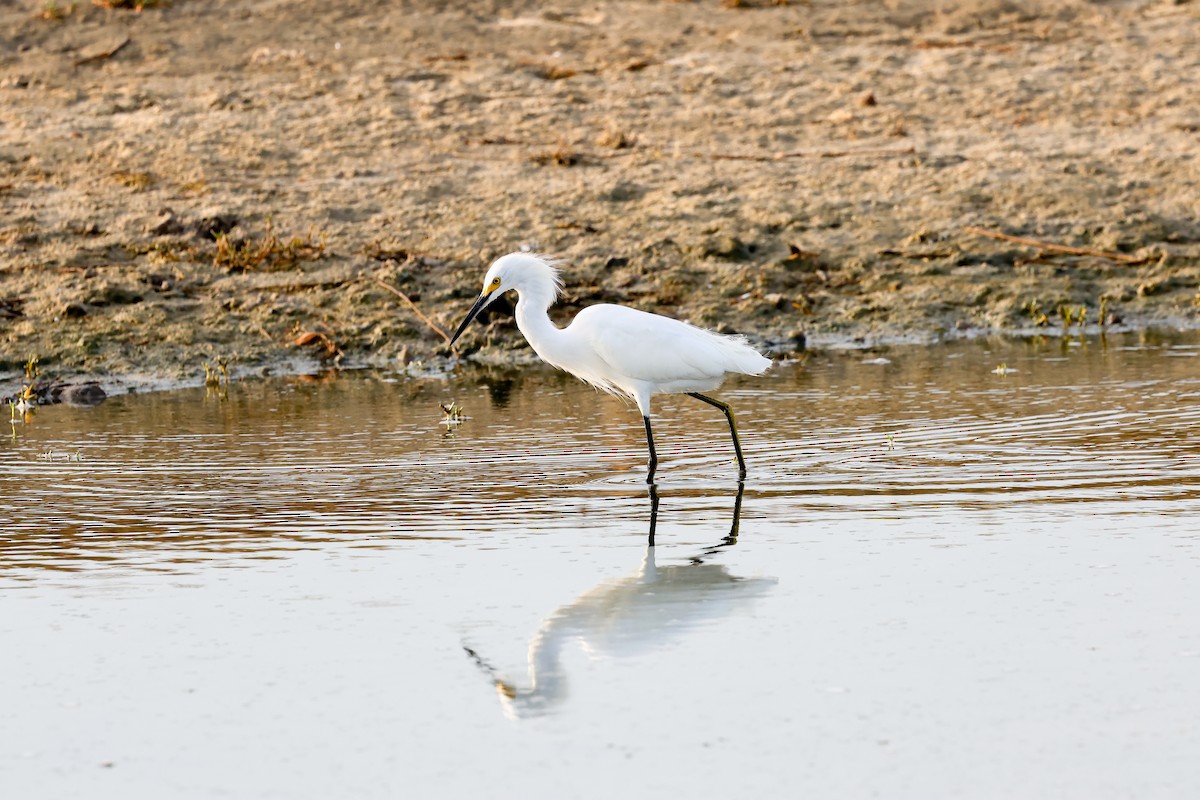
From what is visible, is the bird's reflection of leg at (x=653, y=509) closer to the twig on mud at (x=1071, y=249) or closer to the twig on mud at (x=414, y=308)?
the twig on mud at (x=414, y=308)

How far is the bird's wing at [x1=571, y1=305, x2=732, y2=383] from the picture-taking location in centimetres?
732

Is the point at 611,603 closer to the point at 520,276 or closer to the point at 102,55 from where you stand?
the point at 520,276

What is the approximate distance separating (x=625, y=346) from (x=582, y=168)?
5060 millimetres

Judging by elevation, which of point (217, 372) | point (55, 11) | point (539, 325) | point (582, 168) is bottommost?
point (217, 372)

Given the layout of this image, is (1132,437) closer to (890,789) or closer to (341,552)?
(341,552)

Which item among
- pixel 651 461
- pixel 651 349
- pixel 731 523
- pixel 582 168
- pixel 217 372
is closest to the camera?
pixel 731 523

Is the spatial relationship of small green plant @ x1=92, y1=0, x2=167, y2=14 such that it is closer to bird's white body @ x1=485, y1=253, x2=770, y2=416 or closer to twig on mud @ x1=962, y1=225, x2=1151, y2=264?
twig on mud @ x1=962, y1=225, x2=1151, y2=264

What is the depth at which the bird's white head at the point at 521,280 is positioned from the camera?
758 cm

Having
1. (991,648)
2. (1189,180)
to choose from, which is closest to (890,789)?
(991,648)

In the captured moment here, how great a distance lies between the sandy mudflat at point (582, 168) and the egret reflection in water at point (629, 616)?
A: 5156 mm

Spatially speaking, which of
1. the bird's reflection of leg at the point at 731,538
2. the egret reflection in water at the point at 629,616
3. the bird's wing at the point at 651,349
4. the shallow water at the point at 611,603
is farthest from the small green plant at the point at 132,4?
the egret reflection in water at the point at 629,616

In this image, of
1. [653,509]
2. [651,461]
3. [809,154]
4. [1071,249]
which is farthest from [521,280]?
[809,154]

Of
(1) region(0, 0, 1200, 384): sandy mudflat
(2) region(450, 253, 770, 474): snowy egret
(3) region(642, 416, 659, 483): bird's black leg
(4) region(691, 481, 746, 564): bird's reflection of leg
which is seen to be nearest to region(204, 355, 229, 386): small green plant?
(1) region(0, 0, 1200, 384): sandy mudflat

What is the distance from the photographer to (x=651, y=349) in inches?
288
